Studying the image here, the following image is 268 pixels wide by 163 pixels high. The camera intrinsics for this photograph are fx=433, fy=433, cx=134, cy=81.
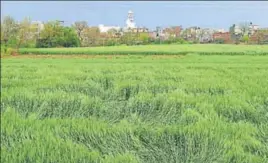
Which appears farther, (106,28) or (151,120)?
(151,120)

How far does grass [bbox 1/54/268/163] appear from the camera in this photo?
→ 215 cm

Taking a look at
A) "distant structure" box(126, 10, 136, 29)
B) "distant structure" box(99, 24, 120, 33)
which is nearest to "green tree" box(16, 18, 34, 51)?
"distant structure" box(99, 24, 120, 33)

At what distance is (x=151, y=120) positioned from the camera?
2.93 m

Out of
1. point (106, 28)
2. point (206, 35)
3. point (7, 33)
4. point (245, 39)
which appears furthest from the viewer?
point (7, 33)

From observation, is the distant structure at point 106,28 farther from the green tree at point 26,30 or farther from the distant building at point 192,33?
the green tree at point 26,30

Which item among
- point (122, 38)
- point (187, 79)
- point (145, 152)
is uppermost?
point (122, 38)

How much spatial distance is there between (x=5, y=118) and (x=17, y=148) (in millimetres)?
618

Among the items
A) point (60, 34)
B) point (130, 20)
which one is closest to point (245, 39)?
point (130, 20)

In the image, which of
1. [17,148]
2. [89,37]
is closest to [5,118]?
[17,148]

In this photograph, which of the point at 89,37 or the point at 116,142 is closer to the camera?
the point at 116,142

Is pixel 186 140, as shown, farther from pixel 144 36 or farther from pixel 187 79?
pixel 187 79

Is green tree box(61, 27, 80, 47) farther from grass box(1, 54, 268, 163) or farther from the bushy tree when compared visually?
grass box(1, 54, 268, 163)

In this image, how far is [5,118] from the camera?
276cm

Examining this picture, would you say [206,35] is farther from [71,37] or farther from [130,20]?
[71,37]
